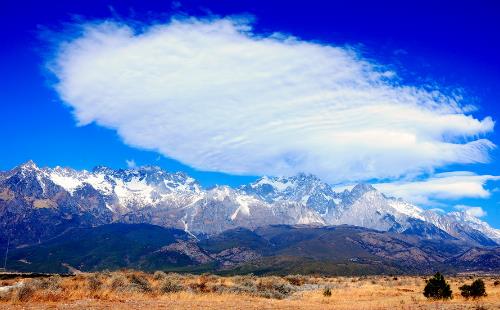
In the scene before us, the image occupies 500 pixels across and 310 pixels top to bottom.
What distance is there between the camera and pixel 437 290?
2047 inches

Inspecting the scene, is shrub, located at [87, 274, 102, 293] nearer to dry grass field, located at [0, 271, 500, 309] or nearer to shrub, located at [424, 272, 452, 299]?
dry grass field, located at [0, 271, 500, 309]

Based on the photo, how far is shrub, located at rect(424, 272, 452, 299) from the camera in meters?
50.7

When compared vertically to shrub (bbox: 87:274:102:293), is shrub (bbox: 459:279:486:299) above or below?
below

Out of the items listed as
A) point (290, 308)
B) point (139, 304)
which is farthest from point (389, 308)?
point (139, 304)

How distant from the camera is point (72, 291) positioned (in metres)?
48.6

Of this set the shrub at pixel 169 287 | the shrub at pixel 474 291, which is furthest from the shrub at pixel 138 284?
the shrub at pixel 474 291

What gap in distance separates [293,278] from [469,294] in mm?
50571

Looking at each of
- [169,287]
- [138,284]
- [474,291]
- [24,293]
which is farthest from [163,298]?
[474,291]

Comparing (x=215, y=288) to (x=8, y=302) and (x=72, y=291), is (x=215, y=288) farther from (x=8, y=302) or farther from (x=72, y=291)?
(x=8, y=302)

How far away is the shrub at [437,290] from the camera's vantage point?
5066cm

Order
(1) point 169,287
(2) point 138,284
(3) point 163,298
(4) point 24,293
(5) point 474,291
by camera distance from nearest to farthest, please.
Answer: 1. (4) point 24,293
2. (3) point 163,298
3. (5) point 474,291
4. (1) point 169,287
5. (2) point 138,284

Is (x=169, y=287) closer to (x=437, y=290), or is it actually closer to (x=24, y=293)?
(x=24, y=293)

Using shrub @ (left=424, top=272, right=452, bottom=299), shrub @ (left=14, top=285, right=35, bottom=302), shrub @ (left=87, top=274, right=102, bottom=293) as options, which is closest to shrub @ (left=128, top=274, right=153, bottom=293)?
shrub @ (left=87, top=274, right=102, bottom=293)

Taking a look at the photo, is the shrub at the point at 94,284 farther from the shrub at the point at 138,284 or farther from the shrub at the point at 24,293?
the shrub at the point at 24,293
